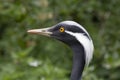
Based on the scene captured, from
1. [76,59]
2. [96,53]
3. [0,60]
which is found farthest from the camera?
[96,53]

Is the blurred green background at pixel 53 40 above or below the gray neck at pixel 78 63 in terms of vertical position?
above

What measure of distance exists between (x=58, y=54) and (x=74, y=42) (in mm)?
3547

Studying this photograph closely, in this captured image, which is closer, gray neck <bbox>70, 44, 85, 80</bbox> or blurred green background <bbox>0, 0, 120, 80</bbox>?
gray neck <bbox>70, 44, 85, 80</bbox>

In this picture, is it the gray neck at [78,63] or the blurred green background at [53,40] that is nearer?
the gray neck at [78,63]

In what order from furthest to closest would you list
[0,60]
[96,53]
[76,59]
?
[96,53], [0,60], [76,59]

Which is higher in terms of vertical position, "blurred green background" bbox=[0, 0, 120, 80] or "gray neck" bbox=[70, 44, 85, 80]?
"blurred green background" bbox=[0, 0, 120, 80]

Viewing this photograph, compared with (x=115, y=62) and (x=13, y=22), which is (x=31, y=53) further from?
(x=115, y=62)

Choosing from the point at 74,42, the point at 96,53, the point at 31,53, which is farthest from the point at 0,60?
the point at 74,42

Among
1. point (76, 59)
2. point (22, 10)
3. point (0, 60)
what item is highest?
point (22, 10)

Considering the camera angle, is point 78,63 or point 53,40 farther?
point 53,40

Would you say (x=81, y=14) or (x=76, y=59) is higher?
(x=81, y=14)

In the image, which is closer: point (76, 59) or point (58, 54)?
point (76, 59)

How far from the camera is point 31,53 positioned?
34.1 feet

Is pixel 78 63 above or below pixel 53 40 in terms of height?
below
